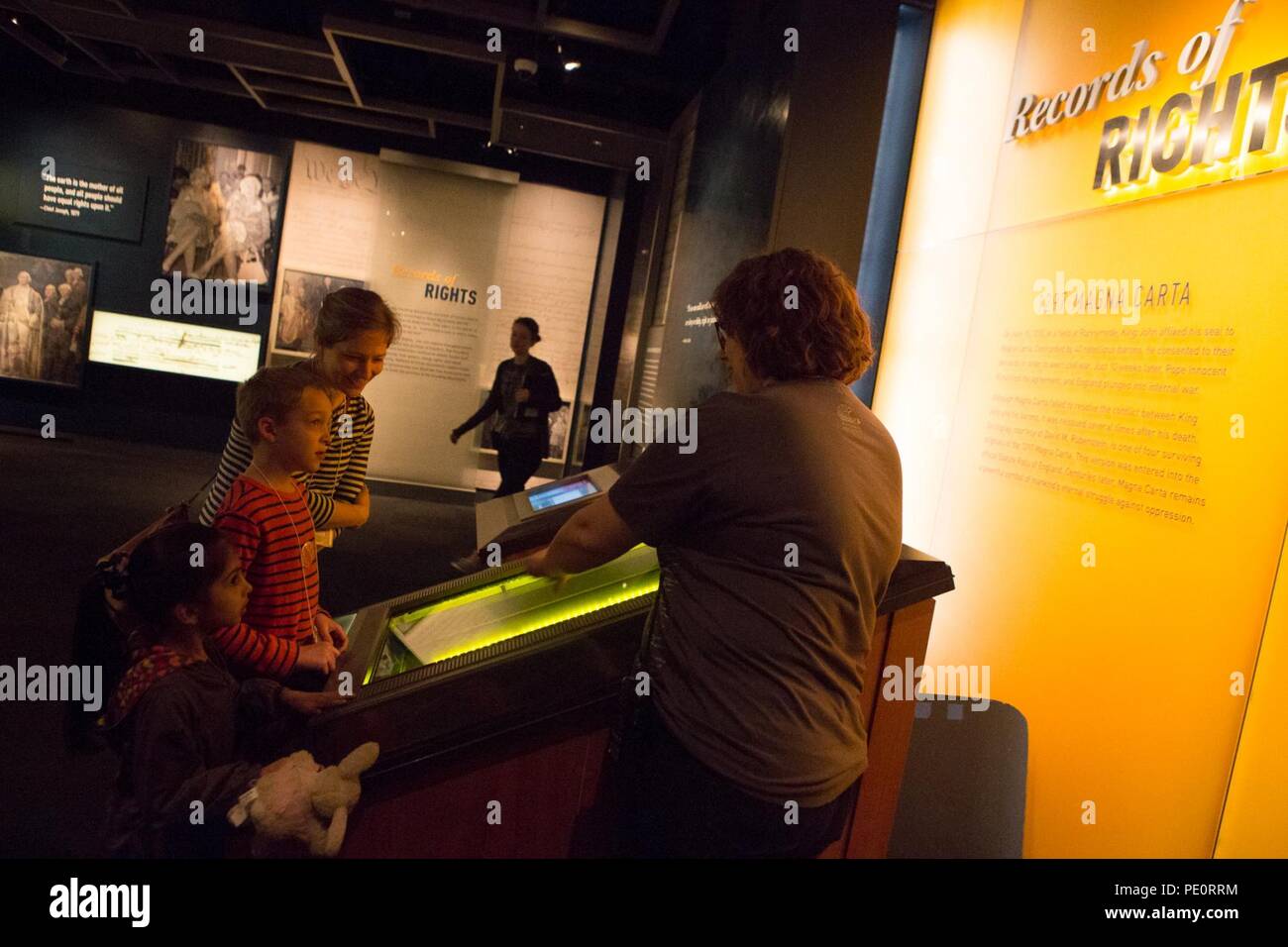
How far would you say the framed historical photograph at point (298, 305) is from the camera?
884cm

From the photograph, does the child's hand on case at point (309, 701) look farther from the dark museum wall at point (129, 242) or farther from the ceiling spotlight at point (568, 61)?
the dark museum wall at point (129, 242)

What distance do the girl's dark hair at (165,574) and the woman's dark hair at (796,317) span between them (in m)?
0.96

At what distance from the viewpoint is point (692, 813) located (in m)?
1.43

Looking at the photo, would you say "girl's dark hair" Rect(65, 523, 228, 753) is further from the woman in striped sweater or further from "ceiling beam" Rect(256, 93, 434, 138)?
"ceiling beam" Rect(256, 93, 434, 138)

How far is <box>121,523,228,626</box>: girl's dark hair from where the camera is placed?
146 centimetres

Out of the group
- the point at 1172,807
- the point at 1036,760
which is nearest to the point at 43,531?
the point at 1036,760

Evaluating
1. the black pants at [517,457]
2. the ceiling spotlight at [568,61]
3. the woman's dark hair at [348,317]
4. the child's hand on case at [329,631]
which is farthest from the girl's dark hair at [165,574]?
the ceiling spotlight at [568,61]

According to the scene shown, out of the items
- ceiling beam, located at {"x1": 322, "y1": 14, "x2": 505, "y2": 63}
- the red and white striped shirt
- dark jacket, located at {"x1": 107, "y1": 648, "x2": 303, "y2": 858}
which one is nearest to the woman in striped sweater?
the red and white striped shirt

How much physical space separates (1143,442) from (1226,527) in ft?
1.30

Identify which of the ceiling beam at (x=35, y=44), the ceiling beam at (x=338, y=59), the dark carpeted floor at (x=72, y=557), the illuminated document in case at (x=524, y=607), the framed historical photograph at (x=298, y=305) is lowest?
the dark carpeted floor at (x=72, y=557)

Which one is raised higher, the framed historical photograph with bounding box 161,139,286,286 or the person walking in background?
the framed historical photograph with bounding box 161,139,286,286

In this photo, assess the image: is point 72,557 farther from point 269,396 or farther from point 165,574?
point 165,574

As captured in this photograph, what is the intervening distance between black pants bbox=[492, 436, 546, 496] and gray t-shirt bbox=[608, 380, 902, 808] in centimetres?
490
